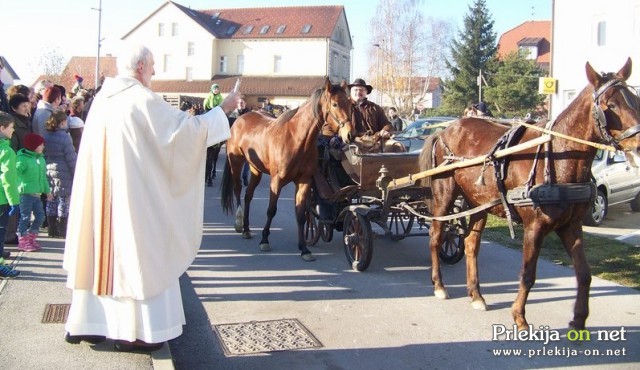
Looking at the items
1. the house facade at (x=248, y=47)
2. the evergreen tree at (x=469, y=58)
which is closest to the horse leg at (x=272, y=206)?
the evergreen tree at (x=469, y=58)

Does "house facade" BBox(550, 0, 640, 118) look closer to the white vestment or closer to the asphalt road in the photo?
the asphalt road

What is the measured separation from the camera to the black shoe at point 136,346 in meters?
4.30

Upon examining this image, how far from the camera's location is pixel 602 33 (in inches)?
1116

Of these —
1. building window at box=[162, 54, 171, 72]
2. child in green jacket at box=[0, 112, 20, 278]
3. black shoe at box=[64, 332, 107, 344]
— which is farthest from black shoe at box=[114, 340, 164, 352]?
building window at box=[162, 54, 171, 72]

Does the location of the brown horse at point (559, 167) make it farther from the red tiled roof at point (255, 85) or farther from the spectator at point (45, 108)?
the red tiled roof at point (255, 85)

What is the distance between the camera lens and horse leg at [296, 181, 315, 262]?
800cm

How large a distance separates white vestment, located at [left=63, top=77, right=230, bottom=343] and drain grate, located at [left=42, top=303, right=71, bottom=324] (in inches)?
35.1

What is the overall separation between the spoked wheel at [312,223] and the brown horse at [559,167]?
266cm

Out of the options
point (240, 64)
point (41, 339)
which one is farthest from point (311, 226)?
point (240, 64)

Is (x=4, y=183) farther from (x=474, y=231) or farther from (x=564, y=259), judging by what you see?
(x=564, y=259)

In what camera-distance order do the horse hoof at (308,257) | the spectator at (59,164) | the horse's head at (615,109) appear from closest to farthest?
the horse's head at (615,109)
the horse hoof at (308,257)
the spectator at (59,164)

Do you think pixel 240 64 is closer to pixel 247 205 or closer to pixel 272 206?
pixel 247 205

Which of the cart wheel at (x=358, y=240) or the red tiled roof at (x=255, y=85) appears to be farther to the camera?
the red tiled roof at (x=255, y=85)

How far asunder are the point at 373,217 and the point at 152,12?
62669 mm
